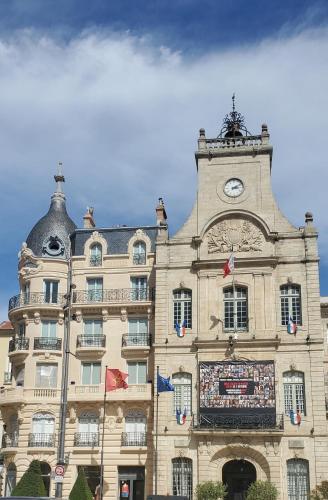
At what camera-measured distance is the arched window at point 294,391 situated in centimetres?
4091

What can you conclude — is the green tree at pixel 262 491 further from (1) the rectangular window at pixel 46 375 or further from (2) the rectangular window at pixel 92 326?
(1) the rectangular window at pixel 46 375

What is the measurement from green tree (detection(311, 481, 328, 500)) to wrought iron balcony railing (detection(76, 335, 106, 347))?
15.8m

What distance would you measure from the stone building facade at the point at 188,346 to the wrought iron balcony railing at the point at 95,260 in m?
0.07

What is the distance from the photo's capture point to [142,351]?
4450 cm

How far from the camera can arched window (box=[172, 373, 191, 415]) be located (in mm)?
42237

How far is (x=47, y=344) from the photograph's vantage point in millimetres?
45125

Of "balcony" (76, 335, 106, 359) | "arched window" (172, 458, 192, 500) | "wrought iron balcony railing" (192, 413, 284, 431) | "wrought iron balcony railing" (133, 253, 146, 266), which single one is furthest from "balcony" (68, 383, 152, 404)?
"wrought iron balcony railing" (133, 253, 146, 266)

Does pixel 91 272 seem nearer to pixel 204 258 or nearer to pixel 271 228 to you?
pixel 204 258

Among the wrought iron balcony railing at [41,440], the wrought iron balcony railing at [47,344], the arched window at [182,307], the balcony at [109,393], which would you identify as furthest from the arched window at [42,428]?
the arched window at [182,307]

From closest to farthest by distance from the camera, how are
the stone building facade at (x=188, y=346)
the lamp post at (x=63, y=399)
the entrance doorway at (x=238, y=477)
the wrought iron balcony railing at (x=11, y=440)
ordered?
the lamp post at (x=63, y=399) < the stone building facade at (x=188, y=346) < the entrance doorway at (x=238, y=477) < the wrought iron balcony railing at (x=11, y=440)

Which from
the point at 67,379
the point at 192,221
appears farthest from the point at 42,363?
the point at 192,221

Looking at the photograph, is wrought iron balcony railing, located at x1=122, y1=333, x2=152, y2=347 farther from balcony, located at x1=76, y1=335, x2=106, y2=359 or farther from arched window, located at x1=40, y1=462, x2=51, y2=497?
arched window, located at x1=40, y1=462, x2=51, y2=497

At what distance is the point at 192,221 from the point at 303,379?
40.9 ft

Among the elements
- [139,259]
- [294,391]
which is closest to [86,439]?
[139,259]
